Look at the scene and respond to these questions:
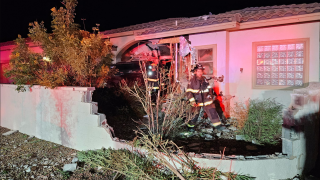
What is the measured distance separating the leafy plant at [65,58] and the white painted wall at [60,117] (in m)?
0.38

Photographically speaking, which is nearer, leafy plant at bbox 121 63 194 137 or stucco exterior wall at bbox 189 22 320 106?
leafy plant at bbox 121 63 194 137

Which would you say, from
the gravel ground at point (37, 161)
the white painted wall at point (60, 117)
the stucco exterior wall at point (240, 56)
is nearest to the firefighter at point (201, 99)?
the stucco exterior wall at point (240, 56)

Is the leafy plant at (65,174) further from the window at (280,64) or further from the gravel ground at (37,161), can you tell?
the window at (280,64)

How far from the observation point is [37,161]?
5.14 meters

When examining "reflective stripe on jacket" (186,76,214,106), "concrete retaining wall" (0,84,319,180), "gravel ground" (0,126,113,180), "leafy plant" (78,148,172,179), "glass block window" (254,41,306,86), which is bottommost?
"gravel ground" (0,126,113,180)

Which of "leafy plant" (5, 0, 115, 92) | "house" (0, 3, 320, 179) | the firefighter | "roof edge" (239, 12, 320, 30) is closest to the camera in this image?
"house" (0, 3, 320, 179)

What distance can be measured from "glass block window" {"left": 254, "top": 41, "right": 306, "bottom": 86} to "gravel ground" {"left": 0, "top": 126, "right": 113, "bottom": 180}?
5469mm

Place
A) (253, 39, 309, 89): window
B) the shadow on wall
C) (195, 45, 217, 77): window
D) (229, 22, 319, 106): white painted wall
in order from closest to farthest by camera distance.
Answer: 1. the shadow on wall
2. (229, 22, 319, 106): white painted wall
3. (253, 39, 309, 89): window
4. (195, 45, 217, 77): window

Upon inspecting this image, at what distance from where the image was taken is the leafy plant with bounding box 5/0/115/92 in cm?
591

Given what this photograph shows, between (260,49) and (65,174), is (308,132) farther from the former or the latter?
(65,174)

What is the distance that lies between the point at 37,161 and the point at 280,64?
6.81 metres

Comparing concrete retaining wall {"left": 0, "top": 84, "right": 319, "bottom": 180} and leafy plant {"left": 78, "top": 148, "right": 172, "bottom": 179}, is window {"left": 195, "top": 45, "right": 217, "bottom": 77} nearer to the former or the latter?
concrete retaining wall {"left": 0, "top": 84, "right": 319, "bottom": 180}

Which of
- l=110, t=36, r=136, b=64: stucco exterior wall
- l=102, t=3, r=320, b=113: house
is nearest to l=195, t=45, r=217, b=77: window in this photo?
l=102, t=3, r=320, b=113: house

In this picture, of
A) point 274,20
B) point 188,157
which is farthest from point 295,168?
point 274,20
